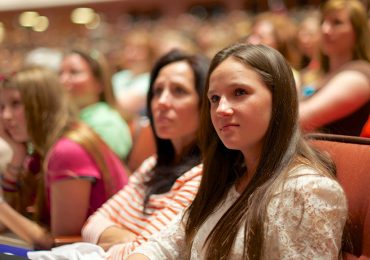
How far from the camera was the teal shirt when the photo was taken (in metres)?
3.14

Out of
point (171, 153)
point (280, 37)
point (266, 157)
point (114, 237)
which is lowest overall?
point (114, 237)

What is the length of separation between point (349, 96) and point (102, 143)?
980mm

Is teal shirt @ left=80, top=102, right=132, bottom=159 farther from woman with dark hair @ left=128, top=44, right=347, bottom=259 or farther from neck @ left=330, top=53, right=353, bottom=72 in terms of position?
woman with dark hair @ left=128, top=44, right=347, bottom=259

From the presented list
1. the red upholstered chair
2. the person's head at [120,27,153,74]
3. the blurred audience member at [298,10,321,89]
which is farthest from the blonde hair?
the person's head at [120,27,153,74]

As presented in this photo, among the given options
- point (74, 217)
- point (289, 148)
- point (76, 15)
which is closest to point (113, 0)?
point (76, 15)

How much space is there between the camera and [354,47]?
96.0 inches

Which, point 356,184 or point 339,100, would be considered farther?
point 339,100

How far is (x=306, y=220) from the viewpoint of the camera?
4.16 ft

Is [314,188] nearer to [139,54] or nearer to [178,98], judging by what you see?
[178,98]

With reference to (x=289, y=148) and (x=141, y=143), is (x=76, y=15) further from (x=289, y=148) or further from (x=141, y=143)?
(x=289, y=148)

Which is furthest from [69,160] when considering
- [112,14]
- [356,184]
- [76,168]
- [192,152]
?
[112,14]

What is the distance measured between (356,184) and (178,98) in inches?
30.1

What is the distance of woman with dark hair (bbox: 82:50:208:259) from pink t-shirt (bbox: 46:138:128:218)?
15 cm

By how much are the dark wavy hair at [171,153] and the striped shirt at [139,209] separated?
4 centimetres
